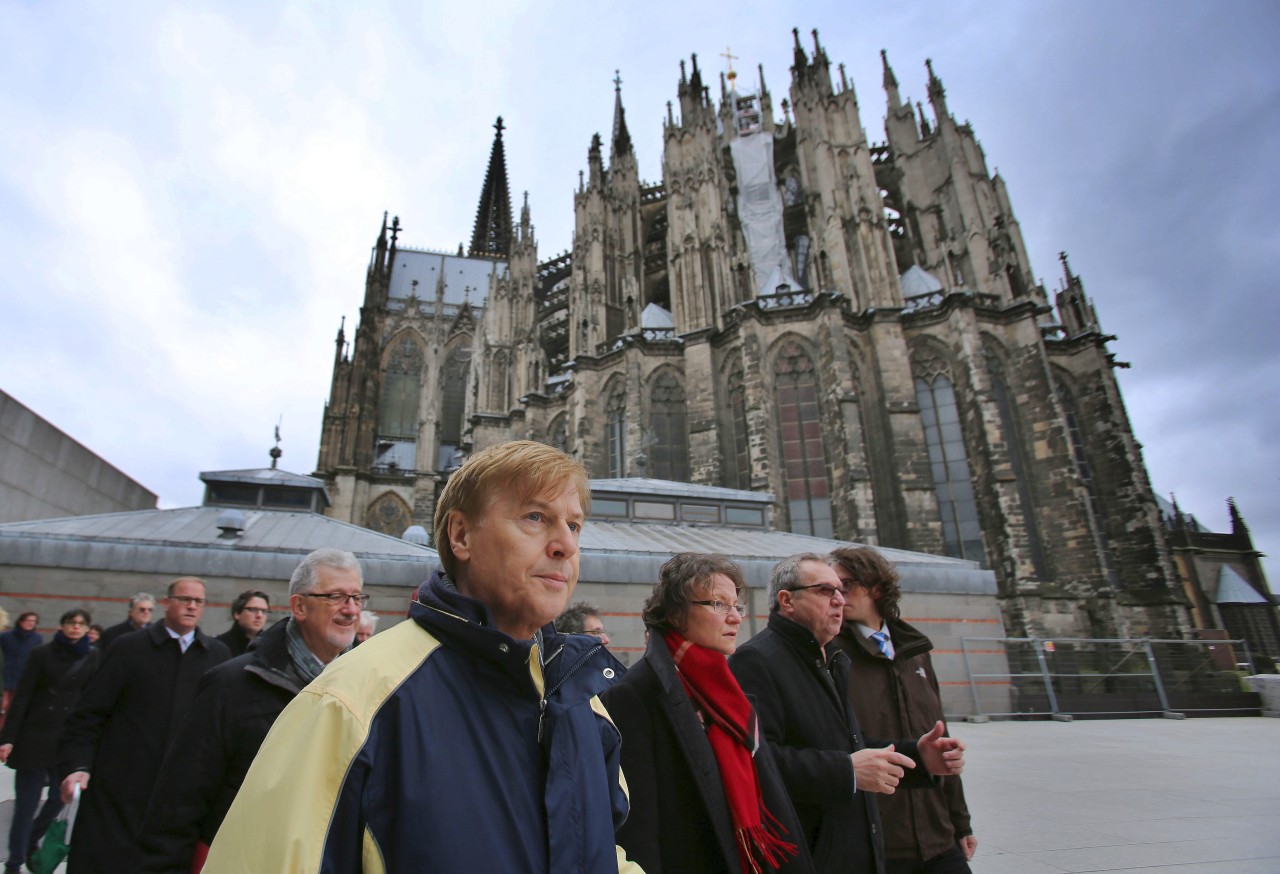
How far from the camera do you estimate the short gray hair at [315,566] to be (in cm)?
229

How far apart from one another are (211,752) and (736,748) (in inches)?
60.4

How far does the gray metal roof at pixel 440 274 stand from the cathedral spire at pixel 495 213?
2799 mm

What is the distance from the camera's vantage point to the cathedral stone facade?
58.2 feet

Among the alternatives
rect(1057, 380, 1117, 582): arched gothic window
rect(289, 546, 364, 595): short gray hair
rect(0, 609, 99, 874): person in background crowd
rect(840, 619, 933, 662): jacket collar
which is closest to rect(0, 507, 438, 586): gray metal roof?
rect(0, 609, 99, 874): person in background crowd

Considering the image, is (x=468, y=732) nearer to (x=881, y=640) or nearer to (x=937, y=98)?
(x=881, y=640)

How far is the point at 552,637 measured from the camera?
52.3 inches

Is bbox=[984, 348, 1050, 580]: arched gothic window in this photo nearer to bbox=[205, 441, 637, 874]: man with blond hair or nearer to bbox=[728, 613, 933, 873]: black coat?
Answer: bbox=[728, 613, 933, 873]: black coat

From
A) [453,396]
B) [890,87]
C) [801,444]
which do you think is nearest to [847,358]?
[801,444]

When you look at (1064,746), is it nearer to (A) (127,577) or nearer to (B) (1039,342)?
(A) (127,577)

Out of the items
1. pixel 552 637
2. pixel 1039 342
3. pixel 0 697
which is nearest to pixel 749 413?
pixel 1039 342

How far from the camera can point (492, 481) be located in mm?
1337

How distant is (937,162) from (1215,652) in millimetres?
18405

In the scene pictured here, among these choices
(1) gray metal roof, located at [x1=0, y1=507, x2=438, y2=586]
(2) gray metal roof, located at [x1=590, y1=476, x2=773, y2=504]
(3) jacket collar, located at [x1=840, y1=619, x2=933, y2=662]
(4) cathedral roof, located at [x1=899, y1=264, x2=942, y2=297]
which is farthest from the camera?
(4) cathedral roof, located at [x1=899, y1=264, x2=942, y2=297]

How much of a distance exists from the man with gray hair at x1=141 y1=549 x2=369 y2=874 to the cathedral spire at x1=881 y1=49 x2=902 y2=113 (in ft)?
95.8
